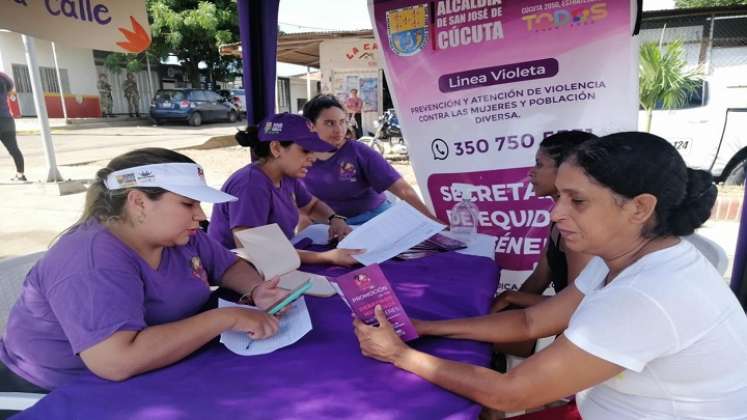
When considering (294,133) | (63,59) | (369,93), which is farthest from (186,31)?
(294,133)

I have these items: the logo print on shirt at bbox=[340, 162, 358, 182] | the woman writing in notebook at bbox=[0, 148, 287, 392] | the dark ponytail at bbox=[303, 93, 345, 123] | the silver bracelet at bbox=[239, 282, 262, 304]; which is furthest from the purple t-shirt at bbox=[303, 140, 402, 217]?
the woman writing in notebook at bbox=[0, 148, 287, 392]

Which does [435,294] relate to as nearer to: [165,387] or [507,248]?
[165,387]

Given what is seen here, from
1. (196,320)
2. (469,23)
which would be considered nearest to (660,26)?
(469,23)

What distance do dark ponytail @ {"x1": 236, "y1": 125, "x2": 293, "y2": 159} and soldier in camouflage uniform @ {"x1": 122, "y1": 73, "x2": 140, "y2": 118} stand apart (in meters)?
22.9

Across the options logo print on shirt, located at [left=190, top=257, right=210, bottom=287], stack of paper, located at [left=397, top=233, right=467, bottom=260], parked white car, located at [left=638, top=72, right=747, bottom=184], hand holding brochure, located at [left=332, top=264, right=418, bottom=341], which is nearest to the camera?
hand holding brochure, located at [left=332, top=264, right=418, bottom=341]

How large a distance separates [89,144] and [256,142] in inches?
512

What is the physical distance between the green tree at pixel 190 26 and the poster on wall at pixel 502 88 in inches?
732

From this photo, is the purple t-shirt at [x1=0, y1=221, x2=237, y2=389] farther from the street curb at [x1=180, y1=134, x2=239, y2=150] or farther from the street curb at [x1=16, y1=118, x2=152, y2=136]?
the street curb at [x1=16, y1=118, x2=152, y2=136]

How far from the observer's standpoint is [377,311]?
1.17 metres

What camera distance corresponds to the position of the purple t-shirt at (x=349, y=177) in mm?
3123

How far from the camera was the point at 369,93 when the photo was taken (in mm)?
11859

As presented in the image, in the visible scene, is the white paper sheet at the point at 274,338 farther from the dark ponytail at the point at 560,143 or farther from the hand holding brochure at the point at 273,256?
the dark ponytail at the point at 560,143

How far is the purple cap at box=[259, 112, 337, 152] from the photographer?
213 cm

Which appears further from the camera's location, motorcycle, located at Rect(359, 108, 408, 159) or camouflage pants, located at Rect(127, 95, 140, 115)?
camouflage pants, located at Rect(127, 95, 140, 115)
